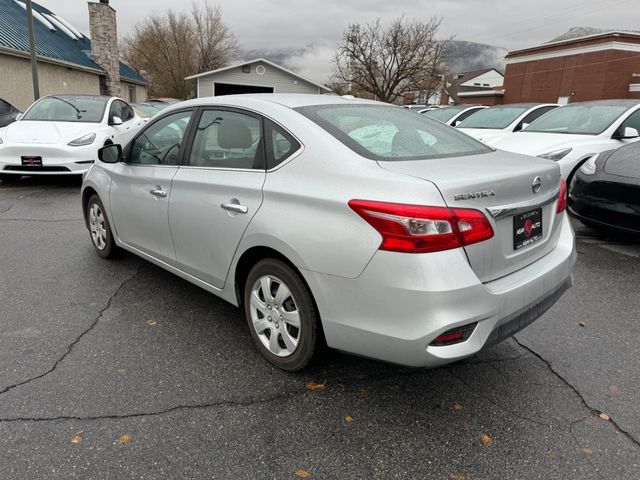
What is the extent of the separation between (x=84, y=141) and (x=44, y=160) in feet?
2.30

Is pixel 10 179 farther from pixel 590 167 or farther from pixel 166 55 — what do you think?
pixel 166 55

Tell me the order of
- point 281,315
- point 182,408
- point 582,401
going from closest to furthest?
point 182,408 < point 582,401 < point 281,315

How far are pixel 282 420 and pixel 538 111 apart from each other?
9704 millimetres

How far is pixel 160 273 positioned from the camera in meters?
4.46

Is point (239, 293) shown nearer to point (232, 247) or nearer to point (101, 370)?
point (232, 247)

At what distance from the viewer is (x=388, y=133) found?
2887mm

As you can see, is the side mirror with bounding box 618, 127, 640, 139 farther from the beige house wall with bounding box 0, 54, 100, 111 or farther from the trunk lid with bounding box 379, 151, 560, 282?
the beige house wall with bounding box 0, 54, 100, 111

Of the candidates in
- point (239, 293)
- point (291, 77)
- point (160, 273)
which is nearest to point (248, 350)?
point (239, 293)

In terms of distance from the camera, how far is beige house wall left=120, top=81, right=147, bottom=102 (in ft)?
100.0

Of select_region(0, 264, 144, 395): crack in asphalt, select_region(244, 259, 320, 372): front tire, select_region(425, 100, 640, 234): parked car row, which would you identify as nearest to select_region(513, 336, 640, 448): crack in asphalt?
select_region(244, 259, 320, 372): front tire

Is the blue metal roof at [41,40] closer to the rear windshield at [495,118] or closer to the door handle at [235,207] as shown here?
the rear windshield at [495,118]

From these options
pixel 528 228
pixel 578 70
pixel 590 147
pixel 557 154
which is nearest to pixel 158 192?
pixel 528 228

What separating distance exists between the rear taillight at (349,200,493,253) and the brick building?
133 feet

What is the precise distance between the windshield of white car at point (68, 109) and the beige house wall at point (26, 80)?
33.6 ft
